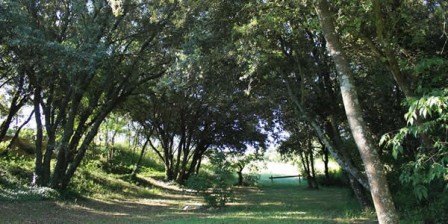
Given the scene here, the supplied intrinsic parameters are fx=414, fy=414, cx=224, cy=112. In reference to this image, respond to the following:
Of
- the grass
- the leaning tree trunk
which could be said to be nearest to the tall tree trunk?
the grass

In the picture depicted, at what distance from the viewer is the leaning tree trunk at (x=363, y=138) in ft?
17.7

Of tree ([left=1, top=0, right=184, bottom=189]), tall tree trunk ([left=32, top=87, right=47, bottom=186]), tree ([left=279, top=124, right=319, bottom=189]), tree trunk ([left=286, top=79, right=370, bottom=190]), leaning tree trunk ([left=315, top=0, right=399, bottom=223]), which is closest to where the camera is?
leaning tree trunk ([left=315, top=0, right=399, bottom=223])

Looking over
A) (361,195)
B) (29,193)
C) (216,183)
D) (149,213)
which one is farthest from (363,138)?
(29,193)

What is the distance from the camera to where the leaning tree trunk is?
5.40 m

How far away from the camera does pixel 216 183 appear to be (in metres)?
15.2

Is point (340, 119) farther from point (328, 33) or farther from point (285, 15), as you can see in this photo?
point (328, 33)

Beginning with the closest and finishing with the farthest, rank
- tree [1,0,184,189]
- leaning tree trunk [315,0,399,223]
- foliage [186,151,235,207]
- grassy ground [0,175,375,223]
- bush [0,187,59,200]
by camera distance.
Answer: leaning tree trunk [315,0,399,223], grassy ground [0,175,375,223], tree [1,0,184,189], bush [0,187,59,200], foliage [186,151,235,207]

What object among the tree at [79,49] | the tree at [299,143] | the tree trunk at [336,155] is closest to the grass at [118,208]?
the tree trunk at [336,155]

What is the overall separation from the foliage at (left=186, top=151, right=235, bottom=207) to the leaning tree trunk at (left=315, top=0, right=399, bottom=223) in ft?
31.4

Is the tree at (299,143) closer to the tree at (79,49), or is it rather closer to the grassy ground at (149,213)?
the grassy ground at (149,213)

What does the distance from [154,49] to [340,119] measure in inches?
276

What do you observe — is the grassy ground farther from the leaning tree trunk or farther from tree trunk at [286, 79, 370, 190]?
the leaning tree trunk

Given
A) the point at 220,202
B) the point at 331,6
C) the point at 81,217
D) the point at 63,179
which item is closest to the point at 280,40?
the point at 331,6

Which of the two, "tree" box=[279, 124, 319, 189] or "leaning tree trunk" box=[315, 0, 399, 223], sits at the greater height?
"tree" box=[279, 124, 319, 189]
